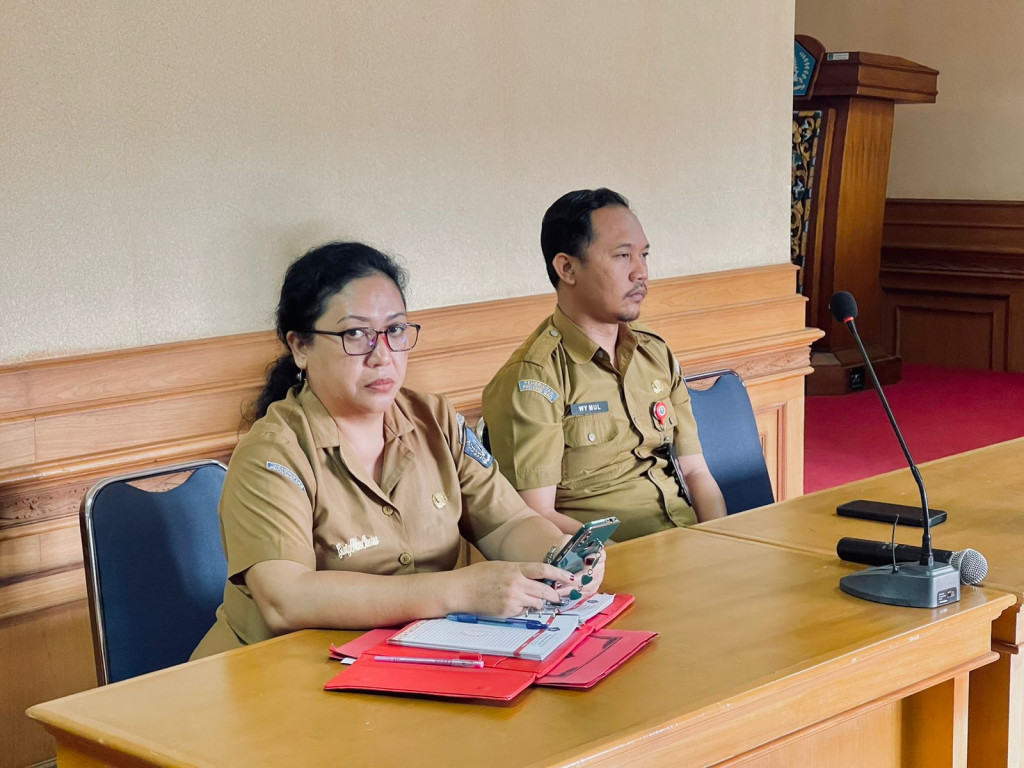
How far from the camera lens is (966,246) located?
25.4ft

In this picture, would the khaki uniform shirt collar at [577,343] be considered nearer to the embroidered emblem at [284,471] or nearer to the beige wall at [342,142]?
the beige wall at [342,142]

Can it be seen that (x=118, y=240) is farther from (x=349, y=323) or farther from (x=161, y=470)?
(x=349, y=323)

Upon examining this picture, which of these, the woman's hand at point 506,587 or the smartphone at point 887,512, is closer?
the woman's hand at point 506,587

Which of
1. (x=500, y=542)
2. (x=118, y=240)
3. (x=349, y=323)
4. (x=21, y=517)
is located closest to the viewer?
(x=349, y=323)

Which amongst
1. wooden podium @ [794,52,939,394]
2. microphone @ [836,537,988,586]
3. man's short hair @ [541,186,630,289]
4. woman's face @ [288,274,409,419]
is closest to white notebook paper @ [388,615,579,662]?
woman's face @ [288,274,409,419]

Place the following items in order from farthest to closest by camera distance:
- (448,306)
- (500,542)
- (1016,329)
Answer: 1. (1016,329)
2. (448,306)
3. (500,542)

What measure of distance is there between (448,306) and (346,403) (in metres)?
1.46

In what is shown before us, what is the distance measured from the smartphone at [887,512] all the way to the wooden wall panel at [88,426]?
4.54 ft

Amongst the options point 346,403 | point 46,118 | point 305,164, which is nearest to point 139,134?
point 46,118

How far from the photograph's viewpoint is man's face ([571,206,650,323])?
2898 millimetres

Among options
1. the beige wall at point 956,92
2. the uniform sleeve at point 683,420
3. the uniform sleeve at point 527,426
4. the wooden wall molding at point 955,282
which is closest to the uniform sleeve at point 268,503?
the uniform sleeve at point 527,426

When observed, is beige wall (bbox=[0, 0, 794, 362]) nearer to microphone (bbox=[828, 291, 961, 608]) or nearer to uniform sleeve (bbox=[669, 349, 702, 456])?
uniform sleeve (bbox=[669, 349, 702, 456])

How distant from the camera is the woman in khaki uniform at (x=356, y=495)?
1817 mm

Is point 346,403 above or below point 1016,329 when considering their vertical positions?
above
